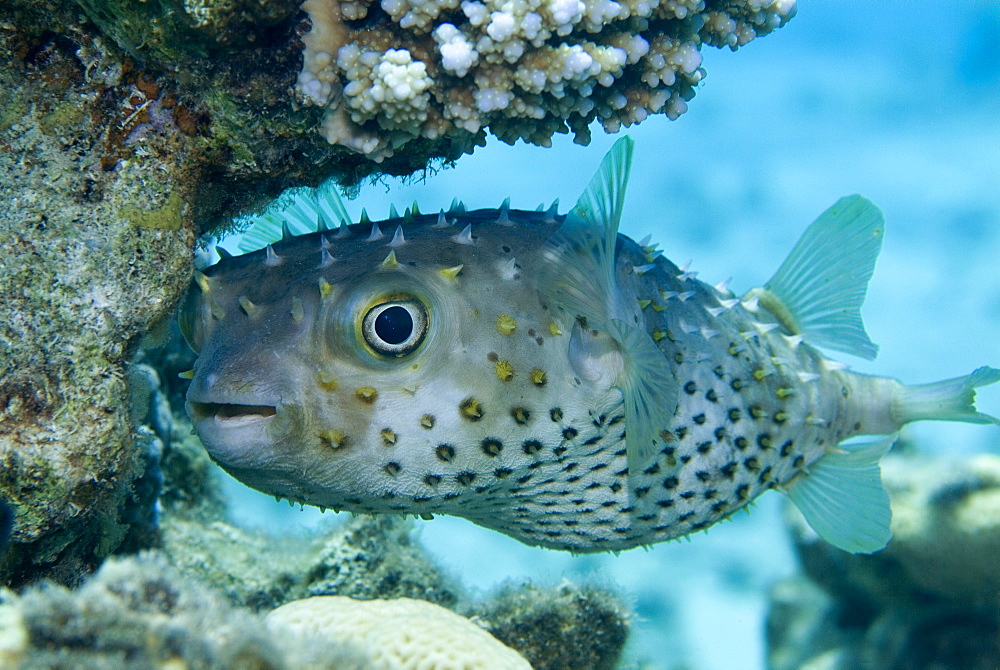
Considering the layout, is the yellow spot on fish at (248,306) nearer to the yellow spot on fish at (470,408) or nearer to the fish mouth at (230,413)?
the fish mouth at (230,413)

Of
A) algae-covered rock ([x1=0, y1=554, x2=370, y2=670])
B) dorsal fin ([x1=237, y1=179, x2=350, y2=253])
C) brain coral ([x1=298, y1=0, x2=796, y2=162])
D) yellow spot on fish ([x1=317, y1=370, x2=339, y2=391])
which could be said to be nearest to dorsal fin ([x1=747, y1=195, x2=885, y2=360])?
brain coral ([x1=298, y1=0, x2=796, y2=162])

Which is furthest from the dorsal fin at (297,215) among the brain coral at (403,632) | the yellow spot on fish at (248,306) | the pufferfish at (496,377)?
the brain coral at (403,632)

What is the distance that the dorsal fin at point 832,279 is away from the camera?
3316 mm

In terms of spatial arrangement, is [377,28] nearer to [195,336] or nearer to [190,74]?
[190,74]

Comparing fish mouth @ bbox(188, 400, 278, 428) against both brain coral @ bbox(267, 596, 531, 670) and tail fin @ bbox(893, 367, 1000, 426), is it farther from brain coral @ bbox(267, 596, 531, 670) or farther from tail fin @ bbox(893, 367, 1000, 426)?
tail fin @ bbox(893, 367, 1000, 426)

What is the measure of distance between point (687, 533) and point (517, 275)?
1.51m

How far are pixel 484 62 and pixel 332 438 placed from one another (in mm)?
1368

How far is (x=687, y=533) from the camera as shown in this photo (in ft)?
9.29

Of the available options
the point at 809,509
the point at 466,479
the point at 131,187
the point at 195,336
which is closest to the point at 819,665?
the point at 809,509

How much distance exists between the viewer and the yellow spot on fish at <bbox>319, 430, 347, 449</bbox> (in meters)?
1.88

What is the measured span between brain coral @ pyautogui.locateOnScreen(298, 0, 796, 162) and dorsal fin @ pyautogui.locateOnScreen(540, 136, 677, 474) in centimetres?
40

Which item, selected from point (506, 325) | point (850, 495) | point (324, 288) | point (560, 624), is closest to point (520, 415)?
point (506, 325)

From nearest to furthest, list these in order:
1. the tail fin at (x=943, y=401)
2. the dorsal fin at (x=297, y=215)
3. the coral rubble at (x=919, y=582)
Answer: the dorsal fin at (x=297, y=215) < the tail fin at (x=943, y=401) < the coral rubble at (x=919, y=582)

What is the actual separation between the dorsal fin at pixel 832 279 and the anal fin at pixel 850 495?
587 millimetres
